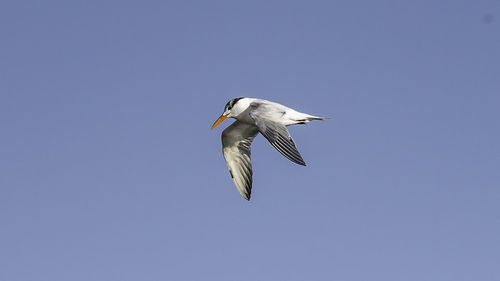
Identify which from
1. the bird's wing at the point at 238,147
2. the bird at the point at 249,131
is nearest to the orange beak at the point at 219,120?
the bird at the point at 249,131

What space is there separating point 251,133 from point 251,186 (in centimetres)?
261

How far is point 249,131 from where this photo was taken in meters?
28.5

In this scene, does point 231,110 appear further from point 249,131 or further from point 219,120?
point 249,131

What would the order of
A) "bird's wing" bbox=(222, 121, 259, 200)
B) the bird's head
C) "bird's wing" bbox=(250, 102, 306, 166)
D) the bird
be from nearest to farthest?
"bird's wing" bbox=(250, 102, 306, 166) → the bird → the bird's head → "bird's wing" bbox=(222, 121, 259, 200)

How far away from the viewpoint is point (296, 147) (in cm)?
2020

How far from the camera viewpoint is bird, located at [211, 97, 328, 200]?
20578 mm

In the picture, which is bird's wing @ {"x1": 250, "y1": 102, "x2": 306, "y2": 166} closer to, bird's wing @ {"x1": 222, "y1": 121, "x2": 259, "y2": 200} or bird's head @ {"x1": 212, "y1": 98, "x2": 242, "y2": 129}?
bird's head @ {"x1": 212, "y1": 98, "x2": 242, "y2": 129}

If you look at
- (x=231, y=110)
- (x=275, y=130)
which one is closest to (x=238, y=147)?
(x=231, y=110)

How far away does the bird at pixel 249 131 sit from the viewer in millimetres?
20578

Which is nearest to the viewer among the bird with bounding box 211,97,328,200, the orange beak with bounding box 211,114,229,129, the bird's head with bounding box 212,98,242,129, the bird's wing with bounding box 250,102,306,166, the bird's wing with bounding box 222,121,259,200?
the bird's wing with bounding box 250,102,306,166

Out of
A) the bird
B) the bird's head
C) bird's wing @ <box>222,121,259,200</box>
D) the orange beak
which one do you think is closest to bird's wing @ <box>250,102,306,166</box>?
the bird

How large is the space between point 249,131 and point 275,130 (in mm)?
7286

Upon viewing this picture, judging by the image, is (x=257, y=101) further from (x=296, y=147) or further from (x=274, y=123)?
(x=296, y=147)

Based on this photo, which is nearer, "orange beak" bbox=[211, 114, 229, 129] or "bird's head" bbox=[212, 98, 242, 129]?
"bird's head" bbox=[212, 98, 242, 129]
